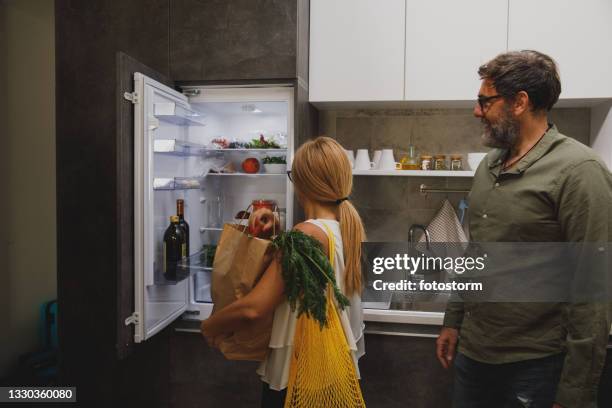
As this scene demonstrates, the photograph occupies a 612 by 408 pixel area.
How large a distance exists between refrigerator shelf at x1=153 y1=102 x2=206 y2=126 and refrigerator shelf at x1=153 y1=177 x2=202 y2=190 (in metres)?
0.27

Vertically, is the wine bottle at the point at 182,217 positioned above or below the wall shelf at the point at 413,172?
below

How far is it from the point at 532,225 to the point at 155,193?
147 centimetres

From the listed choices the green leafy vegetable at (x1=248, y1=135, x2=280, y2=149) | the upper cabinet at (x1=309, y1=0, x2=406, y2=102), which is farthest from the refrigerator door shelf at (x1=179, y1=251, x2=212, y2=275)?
the upper cabinet at (x1=309, y1=0, x2=406, y2=102)

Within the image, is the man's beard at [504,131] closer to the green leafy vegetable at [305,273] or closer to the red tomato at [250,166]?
the green leafy vegetable at [305,273]

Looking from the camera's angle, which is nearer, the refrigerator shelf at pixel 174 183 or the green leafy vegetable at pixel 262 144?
the refrigerator shelf at pixel 174 183

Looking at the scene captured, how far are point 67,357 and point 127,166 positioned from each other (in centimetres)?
109

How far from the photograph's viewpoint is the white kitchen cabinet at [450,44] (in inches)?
78.1

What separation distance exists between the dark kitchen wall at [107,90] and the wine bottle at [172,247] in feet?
0.77

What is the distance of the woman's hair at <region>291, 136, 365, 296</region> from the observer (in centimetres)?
118

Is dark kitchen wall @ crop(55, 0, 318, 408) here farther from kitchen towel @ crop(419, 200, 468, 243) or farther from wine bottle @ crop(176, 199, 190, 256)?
kitchen towel @ crop(419, 200, 468, 243)

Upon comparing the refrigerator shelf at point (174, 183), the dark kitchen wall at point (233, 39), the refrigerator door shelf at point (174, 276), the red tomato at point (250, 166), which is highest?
the dark kitchen wall at point (233, 39)

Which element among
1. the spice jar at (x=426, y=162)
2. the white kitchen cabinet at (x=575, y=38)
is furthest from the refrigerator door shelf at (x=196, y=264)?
the white kitchen cabinet at (x=575, y=38)

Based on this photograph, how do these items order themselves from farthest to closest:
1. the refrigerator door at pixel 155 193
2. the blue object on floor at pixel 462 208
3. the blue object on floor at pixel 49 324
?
the blue object on floor at pixel 49 324 < the blue object on floor at pixel 462 208 < the refrigerator door at pixel 155 193

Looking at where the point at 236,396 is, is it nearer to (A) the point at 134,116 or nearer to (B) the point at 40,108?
(A) the point at 134,116
